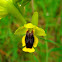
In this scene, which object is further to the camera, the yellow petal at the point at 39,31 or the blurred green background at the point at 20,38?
the blurred green background at the point at 20,38

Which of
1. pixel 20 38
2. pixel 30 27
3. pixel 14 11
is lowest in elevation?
pixel 20 38

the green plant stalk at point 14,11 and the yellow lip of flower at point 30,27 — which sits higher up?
the green plant stalk at point 14,11

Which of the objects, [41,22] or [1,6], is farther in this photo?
[41,22]

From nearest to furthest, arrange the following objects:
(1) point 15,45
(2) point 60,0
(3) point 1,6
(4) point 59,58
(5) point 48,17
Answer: (3) point 1,6
(1) point 15,45
(4) point 59,58
(5) point 48,17
(2) point 60,0

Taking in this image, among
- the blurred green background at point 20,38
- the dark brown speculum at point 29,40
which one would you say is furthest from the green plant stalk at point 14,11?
the dark brown speculum at point 29,40

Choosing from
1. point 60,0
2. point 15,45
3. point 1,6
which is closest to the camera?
point 1,6

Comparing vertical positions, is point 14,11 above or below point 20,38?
above

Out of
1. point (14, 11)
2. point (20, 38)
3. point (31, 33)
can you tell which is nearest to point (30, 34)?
point (31, 33)

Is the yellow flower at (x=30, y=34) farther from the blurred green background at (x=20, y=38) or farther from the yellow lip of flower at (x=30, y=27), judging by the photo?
the blurred green background at (x=20, y=38)

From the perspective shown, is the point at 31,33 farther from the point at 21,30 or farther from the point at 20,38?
the point at 20,38

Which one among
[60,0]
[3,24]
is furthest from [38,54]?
[60,0]

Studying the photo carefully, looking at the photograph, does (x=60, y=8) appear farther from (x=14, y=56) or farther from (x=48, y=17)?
(x=14, y=56)
